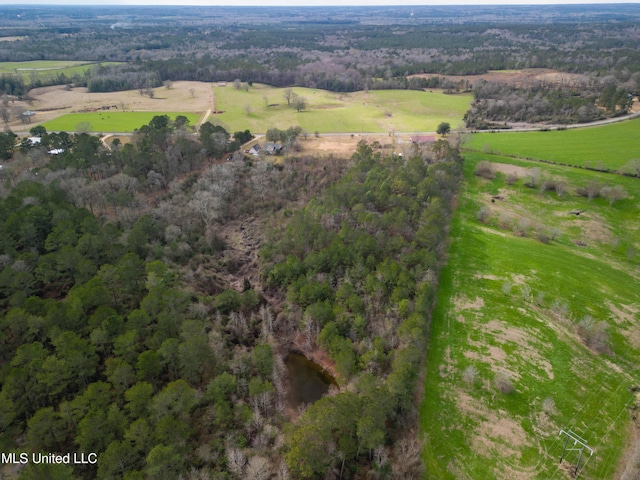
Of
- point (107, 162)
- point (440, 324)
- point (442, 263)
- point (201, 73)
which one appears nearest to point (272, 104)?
point (201, 73)

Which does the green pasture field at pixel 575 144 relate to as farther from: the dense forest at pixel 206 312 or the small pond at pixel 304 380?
the small pond at pixel 304 380

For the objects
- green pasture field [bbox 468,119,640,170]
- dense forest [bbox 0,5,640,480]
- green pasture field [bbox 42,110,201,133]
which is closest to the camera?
dense forest [bbox 0,5,640,480]

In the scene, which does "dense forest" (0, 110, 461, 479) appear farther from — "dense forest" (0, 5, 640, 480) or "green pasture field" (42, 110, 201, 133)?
"green pasture field" (42, 110, 201, 133)

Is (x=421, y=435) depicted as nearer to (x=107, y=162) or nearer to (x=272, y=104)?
(x=107, y=162)

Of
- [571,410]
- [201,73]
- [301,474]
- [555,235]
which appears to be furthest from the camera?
[201,73]

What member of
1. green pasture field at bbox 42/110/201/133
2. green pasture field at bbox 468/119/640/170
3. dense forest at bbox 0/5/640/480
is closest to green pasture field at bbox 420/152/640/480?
dense forest at bbox 0/5/640/480

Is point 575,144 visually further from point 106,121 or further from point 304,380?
point 106,121

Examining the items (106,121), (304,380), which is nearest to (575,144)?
(304,380)
